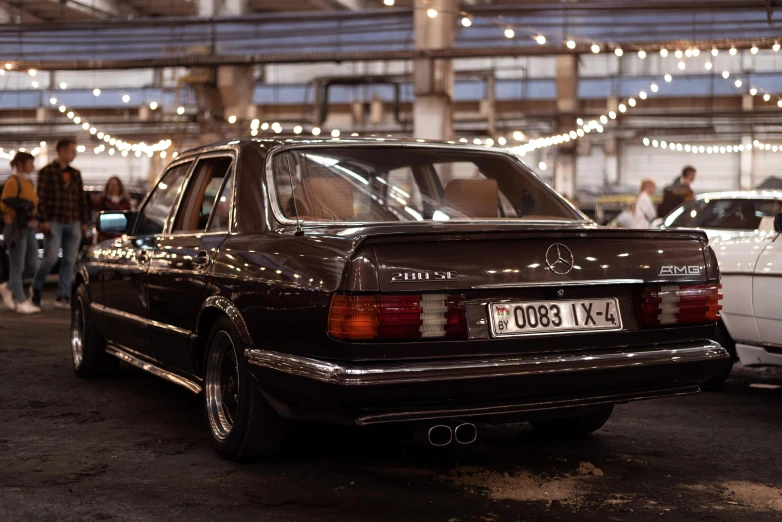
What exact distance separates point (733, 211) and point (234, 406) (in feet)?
19.3

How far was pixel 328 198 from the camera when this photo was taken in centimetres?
455

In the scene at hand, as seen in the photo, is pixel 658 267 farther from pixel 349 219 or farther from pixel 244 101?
pixel 244 101

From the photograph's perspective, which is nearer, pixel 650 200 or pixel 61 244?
pixel 61 244

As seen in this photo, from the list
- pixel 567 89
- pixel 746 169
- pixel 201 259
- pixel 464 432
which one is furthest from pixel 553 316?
pixel 746 169

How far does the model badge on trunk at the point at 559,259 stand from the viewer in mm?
3796

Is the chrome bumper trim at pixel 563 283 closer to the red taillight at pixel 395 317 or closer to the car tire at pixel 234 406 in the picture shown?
the red taillight at pixel 395 317

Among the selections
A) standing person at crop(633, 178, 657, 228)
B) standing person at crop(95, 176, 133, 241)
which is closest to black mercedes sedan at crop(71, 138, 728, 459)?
standing person at crop(95, 176, 133, 241)

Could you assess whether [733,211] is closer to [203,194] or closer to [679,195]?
[679,195]

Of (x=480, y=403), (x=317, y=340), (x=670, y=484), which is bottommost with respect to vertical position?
(x=670, y=484)

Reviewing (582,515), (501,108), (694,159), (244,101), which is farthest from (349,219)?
(694,159)

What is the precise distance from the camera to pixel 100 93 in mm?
32562

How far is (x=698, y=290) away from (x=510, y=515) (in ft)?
4.23

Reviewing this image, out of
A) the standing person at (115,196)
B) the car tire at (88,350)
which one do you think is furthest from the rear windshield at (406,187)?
the standing person at (115,196)

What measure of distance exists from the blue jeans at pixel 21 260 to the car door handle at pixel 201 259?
22.1ft
